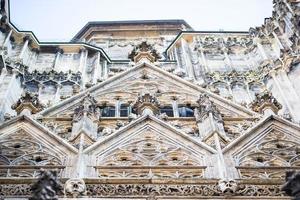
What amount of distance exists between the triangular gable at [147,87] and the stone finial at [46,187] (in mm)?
5880

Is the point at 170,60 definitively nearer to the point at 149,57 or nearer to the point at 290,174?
the point at 149,57

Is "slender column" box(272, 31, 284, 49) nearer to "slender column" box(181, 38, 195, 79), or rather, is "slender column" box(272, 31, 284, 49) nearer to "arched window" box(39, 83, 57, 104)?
"slender column" box(181, 38, 195, 79)

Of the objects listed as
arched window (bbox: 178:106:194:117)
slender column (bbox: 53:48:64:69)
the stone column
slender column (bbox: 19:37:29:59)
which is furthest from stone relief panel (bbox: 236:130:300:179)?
slender column (bbox: 19:37:29:59)

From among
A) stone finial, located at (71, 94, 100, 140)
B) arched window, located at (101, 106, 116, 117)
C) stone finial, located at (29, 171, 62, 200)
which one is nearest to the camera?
stone finial, located at (29, 171, 62, 200)

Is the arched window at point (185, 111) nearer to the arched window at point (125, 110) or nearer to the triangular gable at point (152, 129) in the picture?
the arched window at point (125, 110)

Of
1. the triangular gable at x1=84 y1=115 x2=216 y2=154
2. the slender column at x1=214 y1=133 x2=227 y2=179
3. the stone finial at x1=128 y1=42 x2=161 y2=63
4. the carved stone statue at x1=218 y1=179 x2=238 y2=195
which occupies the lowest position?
the carved stone statue at x1=218 y1=179 x2=238 y2=195

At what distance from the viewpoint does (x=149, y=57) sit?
18.8 m

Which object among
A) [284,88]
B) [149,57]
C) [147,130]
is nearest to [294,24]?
[284,88]

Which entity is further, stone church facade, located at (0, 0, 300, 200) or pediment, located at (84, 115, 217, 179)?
pediment, located at (84, 115, 217, 179)

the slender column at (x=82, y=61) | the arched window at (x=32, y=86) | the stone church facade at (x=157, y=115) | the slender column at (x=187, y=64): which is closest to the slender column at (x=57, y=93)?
the stone church facade at (x=157, y=115)

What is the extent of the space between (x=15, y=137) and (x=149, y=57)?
20.9 ft

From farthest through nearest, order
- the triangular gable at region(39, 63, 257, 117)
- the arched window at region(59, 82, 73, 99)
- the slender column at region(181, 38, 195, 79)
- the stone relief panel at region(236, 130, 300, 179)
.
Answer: the slender column at region(181, 38, 195, 79) < the arched window at region(59, 82, 73, 99) < the triangular gable at region(39, 63, 257, 117) < the stone relief panel at region(236, 130, 300, 179)

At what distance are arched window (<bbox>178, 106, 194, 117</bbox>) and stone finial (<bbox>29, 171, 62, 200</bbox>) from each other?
664 centimetres

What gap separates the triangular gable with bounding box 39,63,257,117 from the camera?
15.5m
